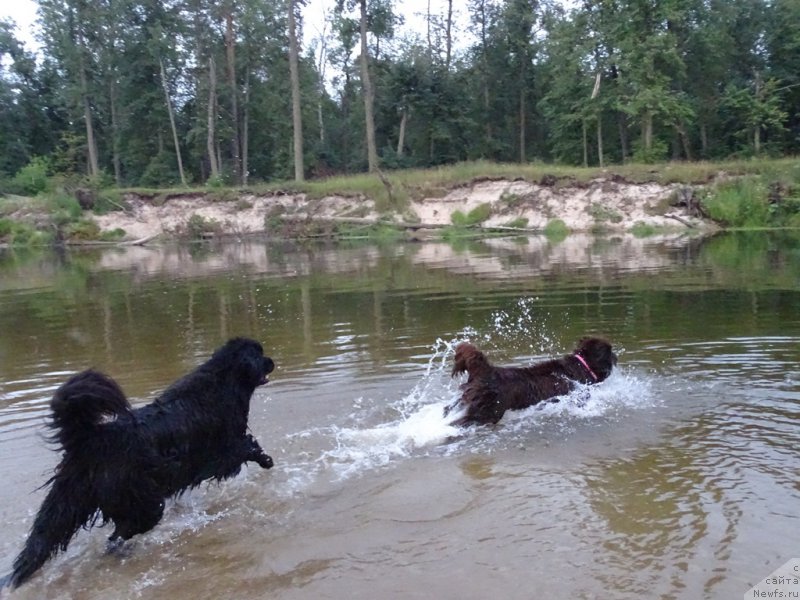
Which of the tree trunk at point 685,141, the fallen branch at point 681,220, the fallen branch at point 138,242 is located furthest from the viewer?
the tree trunk at point 685,141

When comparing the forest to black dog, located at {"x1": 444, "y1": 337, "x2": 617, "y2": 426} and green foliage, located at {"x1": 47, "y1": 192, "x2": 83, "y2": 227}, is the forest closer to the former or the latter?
green foliage, located at {"x1": 47, "y1": 192, "x2": 83, "y2": 227}

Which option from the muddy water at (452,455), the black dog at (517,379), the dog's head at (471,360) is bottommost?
the muddy water at (452,455)

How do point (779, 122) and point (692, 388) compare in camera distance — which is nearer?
point (692, 388)

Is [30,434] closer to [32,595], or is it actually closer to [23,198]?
[32,595]

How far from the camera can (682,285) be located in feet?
50.4

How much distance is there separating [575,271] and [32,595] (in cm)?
1616

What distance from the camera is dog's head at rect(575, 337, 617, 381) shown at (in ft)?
25.8

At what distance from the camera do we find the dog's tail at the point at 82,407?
4578 millimetres

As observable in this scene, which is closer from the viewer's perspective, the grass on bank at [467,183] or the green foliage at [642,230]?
the green foliage at [642,230]

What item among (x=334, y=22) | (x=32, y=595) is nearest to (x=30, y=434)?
(x=32, y=595)

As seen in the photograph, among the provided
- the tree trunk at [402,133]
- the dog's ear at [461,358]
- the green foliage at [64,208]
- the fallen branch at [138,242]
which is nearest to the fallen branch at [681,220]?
the tree trunk at [402,133]

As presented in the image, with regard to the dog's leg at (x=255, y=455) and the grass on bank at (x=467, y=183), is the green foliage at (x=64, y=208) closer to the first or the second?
the grass on bank at (x=467, y=183)

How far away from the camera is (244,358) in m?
5.89

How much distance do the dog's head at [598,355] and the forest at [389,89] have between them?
37.0 metres
